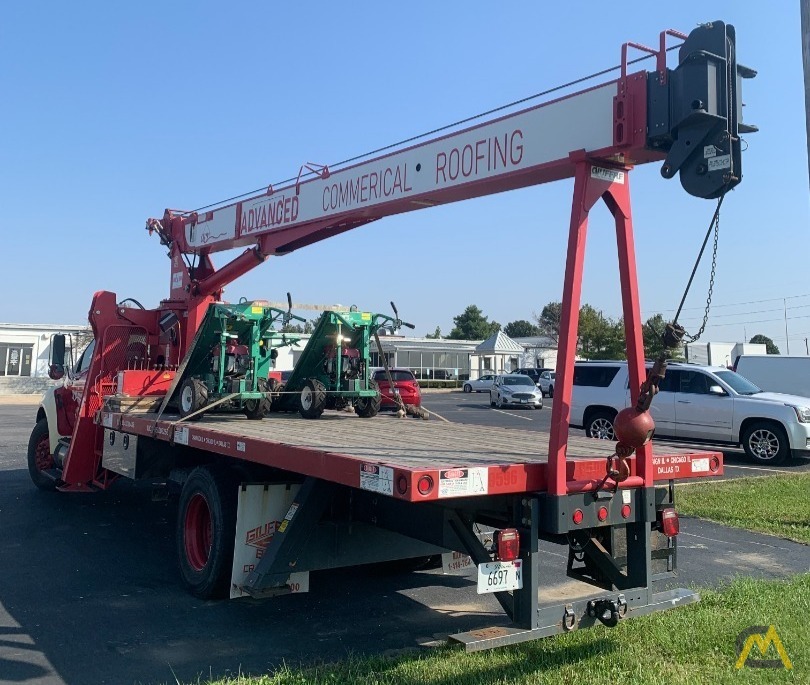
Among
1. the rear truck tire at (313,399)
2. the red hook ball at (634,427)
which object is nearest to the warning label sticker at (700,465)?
the red hook ball at (634,427)

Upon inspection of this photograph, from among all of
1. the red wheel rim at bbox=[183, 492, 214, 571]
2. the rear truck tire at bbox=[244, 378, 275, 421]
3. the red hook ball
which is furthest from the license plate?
the rear truck tire at bbox=[244, 378, 275, 421]

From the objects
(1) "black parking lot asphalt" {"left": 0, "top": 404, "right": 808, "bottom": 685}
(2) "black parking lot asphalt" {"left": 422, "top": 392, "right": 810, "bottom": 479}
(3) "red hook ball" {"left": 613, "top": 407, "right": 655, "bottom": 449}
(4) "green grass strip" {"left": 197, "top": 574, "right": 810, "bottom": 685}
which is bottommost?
(1) "black parking lot asphalt" {"left": 0, "top": 404, "right": 808, "bottom": 685}

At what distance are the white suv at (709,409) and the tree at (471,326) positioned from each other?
248 ft

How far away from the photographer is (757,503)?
9.86 m

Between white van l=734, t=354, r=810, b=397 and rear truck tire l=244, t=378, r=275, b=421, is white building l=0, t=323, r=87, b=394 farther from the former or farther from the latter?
rear truck tire l=244, t=378, r=275, b=421

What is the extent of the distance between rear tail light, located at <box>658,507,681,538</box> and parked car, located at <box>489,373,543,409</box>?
27.1 metres

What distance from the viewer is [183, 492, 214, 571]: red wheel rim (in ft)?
20.2

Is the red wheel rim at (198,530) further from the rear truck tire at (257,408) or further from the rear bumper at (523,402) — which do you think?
the rear bumper at (523,402)

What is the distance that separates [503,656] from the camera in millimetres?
4609

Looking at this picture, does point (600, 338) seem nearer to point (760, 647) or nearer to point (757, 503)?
point (757, 503)

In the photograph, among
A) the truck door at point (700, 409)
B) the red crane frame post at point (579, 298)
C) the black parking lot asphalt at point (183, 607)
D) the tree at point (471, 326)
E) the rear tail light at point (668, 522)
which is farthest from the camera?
the tree at point (471, 326)

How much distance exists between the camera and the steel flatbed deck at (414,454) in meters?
3.91

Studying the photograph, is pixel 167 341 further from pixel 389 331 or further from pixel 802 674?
pixel 802 674

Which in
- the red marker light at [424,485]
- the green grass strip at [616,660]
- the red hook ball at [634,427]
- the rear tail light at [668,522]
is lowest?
the green grass strip at [616,660]
